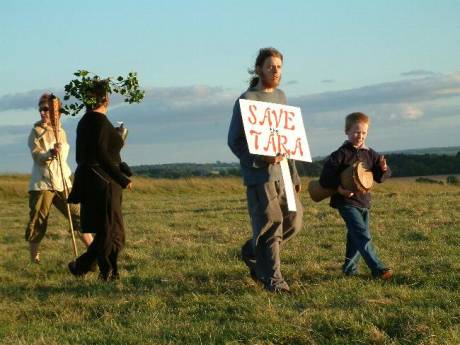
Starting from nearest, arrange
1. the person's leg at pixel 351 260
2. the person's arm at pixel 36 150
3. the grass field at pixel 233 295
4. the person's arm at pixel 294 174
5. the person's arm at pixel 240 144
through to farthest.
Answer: the grass field at pixel 233 295
the person's arm at pixel 240 144
the person's arm at pixel 294 174
the person's leg at pixel 351 260
the person's arm at pixel 36 150

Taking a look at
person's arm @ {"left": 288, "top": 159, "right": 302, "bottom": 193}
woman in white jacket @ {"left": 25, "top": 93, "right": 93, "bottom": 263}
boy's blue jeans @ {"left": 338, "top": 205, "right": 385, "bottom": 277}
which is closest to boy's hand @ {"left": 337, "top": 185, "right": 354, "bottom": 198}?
boy's blue jeans @ {"left": 338, "top": 205, "right": 385, "bottom": 277}

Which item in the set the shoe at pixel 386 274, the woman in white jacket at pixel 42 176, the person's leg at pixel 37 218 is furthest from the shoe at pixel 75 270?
the shoe at pixel 386 274

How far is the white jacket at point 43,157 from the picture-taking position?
9852 mm

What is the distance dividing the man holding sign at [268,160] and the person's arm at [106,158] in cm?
167

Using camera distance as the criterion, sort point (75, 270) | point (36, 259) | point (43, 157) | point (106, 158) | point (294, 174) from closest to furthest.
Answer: point (294, 174)
point (106, 158)
point (75, 270)
point (43, 157)
point (36, 259)

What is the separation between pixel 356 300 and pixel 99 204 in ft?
10.5

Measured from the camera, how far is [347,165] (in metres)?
7.53

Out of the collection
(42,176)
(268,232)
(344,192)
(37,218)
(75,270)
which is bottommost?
(75,270)

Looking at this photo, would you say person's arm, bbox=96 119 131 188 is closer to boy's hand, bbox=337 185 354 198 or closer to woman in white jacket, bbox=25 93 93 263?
woman in white jacket, bbox=25 93 93 263

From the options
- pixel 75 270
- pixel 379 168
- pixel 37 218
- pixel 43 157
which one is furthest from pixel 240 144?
pixel 37 218

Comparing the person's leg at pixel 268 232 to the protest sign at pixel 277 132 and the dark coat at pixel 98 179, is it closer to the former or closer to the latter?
the protest sign at pixel 277 132

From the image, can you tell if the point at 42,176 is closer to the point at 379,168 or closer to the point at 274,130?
the point at 274,130

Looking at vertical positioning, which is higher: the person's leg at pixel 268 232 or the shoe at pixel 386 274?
the person's leg at pixel 268 232

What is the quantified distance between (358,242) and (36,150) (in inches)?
178
